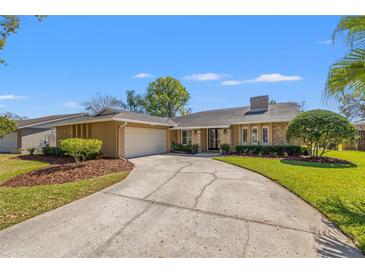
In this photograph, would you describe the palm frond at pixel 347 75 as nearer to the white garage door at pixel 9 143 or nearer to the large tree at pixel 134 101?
the white garage door at pixel 9 143

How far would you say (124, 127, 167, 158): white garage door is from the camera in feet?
47.0

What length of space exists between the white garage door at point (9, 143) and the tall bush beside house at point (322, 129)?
90.8 feet

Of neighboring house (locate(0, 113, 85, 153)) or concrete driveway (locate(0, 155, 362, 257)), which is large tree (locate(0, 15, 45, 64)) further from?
neighboring house (locate(0, 113, 85, 153))

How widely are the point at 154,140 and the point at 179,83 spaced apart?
24.1m

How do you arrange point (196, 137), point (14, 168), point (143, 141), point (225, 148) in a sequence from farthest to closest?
point (196, 137) → point (225, 148) → point (143, 141) → point (14, 168)

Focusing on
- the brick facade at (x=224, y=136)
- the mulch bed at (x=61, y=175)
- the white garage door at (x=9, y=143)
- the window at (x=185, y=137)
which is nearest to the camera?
the mulch bed at (x=61, y=175)

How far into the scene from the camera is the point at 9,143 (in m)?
A: 23.5

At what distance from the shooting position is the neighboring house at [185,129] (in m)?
13.9

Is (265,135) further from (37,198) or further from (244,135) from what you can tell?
(37,198)

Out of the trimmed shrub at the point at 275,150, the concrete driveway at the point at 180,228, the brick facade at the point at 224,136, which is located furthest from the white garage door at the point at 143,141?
→ the concrete driveway at the point at 180,228

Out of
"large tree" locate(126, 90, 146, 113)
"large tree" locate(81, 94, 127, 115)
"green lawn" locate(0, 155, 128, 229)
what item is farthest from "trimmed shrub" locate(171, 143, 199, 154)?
"large tree" locate(81, 94, 127, 115)

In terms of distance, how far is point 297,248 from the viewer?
3014 millimetres

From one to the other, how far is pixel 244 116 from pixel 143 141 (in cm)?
904

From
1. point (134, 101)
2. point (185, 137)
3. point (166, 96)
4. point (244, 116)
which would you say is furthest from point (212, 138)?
point (134, 101)
